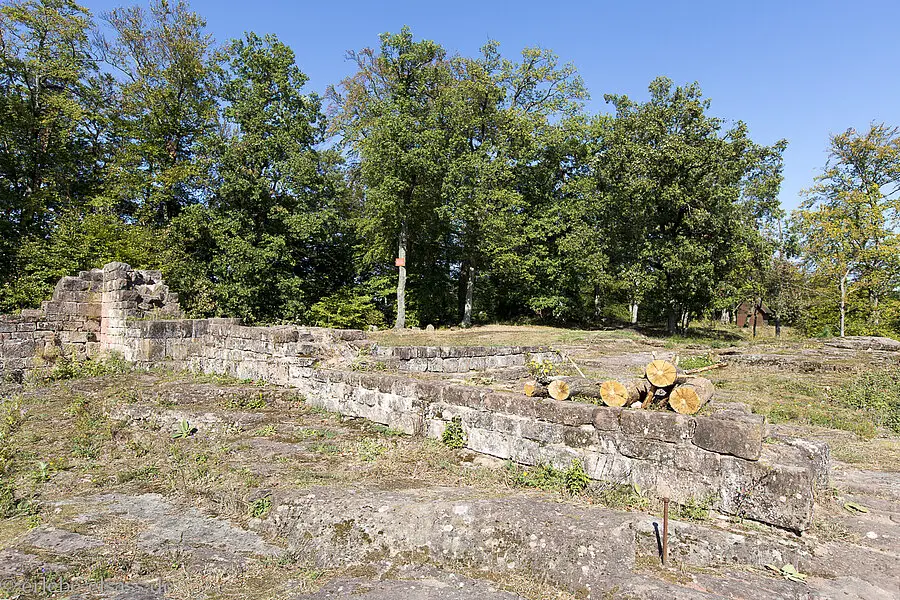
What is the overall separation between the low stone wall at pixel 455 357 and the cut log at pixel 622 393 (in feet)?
17.8

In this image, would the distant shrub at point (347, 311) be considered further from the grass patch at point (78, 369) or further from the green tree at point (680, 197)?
the green tree at point (680, 197)

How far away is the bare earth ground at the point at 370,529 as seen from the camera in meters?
3.97

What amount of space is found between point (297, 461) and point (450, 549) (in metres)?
2.89

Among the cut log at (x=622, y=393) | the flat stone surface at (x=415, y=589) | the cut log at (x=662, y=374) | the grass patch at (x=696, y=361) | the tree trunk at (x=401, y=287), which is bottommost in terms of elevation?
the flat stone surface at (x=415, y=589)

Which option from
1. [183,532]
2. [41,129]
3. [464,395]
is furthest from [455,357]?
[41,129]

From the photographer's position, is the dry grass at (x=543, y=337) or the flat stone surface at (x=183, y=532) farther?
the dry grass at (x=543, y=337)

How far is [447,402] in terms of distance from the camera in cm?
720

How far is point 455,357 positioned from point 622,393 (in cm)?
710

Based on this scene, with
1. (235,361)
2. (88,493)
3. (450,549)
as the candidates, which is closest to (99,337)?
(235,361)

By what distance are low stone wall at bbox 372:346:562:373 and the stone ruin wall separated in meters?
0.04

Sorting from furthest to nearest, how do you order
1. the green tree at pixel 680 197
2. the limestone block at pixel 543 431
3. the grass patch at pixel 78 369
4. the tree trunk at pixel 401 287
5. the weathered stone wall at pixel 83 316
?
the tree trunk at pixel 401 287 → the green tree at pixel 680 197 → the weathered stone wall at pixel 83 316 → the grass patch at pixel 78 369 → the limestone block at pixel 543 431

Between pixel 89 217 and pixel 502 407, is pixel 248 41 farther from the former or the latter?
pixel 502 407

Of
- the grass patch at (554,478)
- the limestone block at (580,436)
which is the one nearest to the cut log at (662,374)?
the limestone block at (580,436)

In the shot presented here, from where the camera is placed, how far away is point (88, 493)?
229 inches
